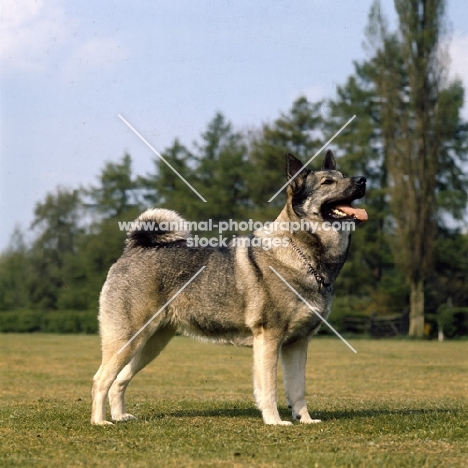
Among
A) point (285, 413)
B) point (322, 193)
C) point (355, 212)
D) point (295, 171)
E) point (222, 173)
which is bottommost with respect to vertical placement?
point (285, 413)

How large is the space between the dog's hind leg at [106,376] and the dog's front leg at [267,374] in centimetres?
140

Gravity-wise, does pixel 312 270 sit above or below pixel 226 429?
above

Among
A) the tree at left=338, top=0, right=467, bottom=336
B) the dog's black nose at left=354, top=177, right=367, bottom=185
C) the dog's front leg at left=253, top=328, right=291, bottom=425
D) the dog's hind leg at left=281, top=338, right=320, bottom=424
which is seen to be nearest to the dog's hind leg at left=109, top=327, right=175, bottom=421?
the dog's front leg at left=253, top=328, right=291, bottom=425

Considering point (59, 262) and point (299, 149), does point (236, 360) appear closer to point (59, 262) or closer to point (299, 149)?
point (59, 262)

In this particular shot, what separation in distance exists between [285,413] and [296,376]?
1016 mm

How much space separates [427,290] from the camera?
46.5m

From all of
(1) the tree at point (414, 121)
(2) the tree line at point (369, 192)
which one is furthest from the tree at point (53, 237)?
(1) the tree at point (414, 121)

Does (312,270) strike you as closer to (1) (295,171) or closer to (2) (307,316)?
(2) (307,316)

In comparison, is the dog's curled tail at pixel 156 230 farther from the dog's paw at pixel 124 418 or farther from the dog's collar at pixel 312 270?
the dog's paw at pixel 124 418

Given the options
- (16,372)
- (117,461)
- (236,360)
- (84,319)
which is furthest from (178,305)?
(84,319)

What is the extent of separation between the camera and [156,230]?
9.05 metres

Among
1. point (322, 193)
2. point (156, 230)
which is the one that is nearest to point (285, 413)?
point (156, 230)

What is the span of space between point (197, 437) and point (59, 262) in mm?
33322

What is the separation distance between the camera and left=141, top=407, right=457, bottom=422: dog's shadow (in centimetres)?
906
